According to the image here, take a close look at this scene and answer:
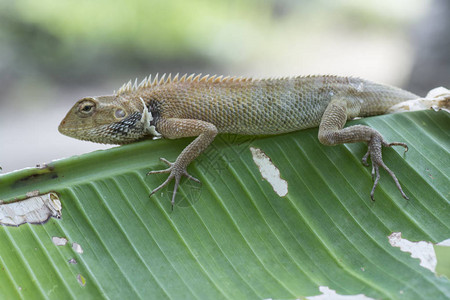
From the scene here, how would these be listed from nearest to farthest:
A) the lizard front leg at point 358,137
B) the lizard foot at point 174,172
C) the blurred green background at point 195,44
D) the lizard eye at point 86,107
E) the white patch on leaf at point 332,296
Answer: the white patch on leaf at point 332,296 → the lizard foot at point 174,172 → the lizard front leg at point 358,137 → the lizard eye at point 86,107 → the blurred green background at point 195,44

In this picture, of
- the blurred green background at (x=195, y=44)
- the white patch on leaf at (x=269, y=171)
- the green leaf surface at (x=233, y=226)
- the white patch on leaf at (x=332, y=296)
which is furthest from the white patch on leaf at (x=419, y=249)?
the blurred green background at (x=195, y=44)

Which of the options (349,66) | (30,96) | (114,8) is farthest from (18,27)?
(349,66)

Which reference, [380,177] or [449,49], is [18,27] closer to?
[380,177]

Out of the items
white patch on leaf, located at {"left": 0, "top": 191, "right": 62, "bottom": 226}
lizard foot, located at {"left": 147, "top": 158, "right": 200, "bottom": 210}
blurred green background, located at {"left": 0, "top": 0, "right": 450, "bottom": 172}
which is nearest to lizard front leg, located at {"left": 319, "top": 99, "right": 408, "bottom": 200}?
lizard foot, located at {"left": 147, "top": 158, "right": 200, "bottom": 210}

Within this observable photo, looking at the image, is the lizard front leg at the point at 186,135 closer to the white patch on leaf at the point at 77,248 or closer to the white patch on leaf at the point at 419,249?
the white patch on leaf at the point at 77,248

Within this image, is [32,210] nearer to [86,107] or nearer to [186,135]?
[86,107]

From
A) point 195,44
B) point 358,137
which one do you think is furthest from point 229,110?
point 195,44
